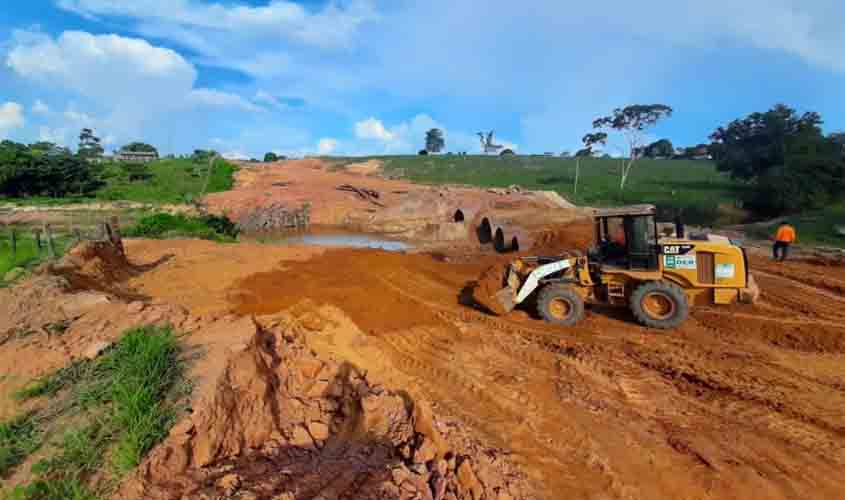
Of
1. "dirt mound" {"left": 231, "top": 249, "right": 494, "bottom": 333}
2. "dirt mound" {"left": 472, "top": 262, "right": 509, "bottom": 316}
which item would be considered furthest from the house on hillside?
"dirt mound" {"left": 472, "top": 262, "right": 509, "bottom": 316}

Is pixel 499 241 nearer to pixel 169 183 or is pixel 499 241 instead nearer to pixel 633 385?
pixel 633 385

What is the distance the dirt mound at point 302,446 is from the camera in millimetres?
3219

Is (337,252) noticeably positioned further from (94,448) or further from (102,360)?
(94,448)

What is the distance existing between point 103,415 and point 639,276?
7963 millimetres

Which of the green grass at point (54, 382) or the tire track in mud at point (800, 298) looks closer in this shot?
the green grass at point (54, 382)

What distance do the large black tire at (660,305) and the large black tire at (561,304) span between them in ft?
3.11

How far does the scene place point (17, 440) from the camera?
3.42 meters

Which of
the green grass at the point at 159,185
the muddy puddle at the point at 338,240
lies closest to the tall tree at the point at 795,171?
the muddy puddle at the point at 338,240

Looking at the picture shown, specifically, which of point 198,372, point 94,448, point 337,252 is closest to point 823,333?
point 198,372

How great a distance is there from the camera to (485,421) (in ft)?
17.6

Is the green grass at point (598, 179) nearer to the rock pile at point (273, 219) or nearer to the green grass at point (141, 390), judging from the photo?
the rock pile at point (273, 219)

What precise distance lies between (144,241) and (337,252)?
7005 millimetres

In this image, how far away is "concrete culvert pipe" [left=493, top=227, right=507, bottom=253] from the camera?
17.5 metres

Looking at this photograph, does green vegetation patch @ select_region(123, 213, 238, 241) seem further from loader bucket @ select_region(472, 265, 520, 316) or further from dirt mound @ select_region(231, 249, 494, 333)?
loader bucket @ select_region(472, 265, 520, 316)
